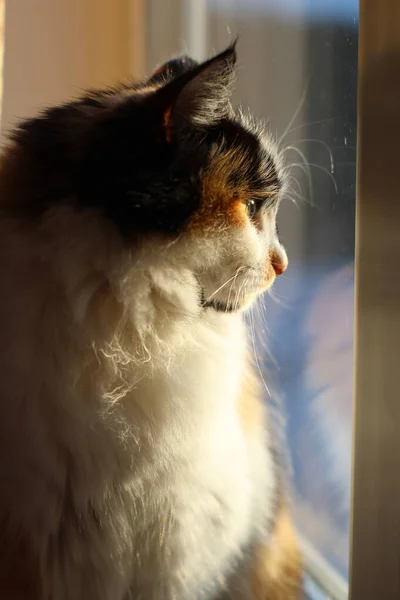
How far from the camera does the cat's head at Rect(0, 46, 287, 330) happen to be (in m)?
0.74

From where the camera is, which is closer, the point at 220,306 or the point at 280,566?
the point at 220,306

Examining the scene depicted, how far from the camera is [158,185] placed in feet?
2.43

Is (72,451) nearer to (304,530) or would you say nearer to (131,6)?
(304,530)

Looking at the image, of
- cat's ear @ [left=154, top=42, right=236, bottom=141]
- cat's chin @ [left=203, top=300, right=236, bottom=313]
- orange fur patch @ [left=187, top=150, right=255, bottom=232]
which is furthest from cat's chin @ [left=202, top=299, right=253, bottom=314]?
cat's ear @ [left=154, top=42, right=236, bottom=141]

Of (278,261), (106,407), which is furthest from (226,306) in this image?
(106,407)

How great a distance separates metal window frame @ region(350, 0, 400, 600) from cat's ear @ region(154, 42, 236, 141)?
185 millimetres

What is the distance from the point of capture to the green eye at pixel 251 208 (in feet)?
2.86

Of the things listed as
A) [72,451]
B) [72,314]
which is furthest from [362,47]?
[72,451]

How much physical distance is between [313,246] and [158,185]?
610 mm

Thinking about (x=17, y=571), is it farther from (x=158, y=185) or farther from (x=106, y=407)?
(x=158, y=185)

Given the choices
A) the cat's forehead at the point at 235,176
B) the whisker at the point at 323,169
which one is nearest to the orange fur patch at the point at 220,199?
the cat's forehead at the point at 235,176

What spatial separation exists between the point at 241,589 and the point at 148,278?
493 mm

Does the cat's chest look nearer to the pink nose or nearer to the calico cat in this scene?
the calico cat

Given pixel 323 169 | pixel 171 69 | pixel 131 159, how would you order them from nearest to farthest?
pixel 131 159
pixel 171 69
pixel 323 169
